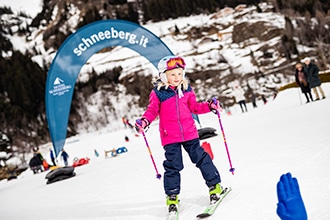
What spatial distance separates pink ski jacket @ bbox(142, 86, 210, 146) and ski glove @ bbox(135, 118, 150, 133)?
4cm

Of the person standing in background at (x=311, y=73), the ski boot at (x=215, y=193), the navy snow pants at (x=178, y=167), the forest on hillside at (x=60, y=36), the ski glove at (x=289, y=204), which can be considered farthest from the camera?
the forest on hillside at (x=60, y=36)

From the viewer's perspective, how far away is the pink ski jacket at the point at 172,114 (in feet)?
9.25

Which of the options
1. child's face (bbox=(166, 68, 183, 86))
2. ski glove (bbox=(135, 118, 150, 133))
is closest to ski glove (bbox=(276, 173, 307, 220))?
ski glove (bbox=(135, 118, 150, 133))

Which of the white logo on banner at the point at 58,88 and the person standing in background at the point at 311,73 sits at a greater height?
the white logo on banner at the point at 58,88

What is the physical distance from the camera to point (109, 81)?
5525 centimetres

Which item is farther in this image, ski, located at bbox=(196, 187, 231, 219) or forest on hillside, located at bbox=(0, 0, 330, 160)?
forest on hillside, located at bbox=(0, 0, 330, 160)

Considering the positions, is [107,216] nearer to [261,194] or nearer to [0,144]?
[261,194]

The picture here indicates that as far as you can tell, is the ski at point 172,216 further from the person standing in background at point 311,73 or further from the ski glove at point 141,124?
the person standing in background at point 311,73

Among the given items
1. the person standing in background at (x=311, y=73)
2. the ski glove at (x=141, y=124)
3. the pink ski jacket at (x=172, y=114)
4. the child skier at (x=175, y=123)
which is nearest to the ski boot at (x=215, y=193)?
the child skier at (x=175, y=123)

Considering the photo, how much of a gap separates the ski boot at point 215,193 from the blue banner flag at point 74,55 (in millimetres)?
6261

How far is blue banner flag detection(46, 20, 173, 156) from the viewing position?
8.28 meters

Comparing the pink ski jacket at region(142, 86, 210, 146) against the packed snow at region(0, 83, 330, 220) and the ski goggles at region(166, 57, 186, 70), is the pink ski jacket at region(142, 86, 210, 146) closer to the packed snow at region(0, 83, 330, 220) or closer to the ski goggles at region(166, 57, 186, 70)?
the ski goggles at region(166, 57, 186, 70)

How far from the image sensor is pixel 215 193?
8.88 feet

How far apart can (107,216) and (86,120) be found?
48823 mm
